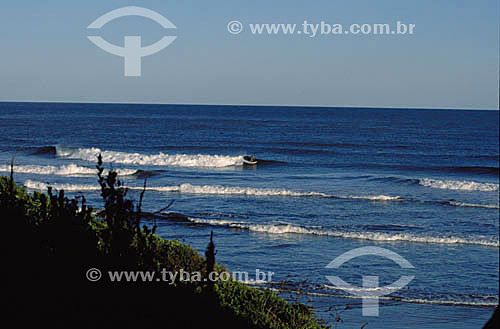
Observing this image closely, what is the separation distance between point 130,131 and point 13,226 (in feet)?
205

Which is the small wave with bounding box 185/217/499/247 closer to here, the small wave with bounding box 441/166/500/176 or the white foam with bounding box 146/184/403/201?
the white foam with bounding box 146/184/403/201

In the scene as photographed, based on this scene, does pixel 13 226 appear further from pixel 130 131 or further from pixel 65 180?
pixel 130 131

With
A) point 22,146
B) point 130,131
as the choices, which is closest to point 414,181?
point 22,146

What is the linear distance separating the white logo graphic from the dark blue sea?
178 millimetres

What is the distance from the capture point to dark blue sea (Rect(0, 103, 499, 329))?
42.2 feet

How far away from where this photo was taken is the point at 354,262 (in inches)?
605

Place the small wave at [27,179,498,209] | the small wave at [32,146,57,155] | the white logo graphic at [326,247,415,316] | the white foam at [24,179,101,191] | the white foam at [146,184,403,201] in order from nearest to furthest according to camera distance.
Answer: the white logo graphic at [326,247,415,316]
the small wave at [27,179,498,209]
the white foam at [146,184,403,201]
the white foam at [24,179,101,191]
the small wave at [32,146,57,155]

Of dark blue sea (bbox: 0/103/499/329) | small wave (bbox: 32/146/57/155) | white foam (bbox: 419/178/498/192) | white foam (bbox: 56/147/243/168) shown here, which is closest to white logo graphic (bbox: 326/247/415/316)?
dark blue sea (bbox: 0/103/499/329)

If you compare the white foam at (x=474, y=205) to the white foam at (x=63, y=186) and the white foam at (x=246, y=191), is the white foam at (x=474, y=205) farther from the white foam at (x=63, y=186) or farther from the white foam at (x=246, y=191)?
the white foam at (x=63, y=186)

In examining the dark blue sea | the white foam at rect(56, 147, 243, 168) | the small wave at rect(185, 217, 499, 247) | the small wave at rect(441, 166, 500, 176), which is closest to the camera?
the dark blue sea

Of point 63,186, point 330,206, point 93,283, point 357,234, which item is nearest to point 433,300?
point 357,234

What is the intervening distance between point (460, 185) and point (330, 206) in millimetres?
9930

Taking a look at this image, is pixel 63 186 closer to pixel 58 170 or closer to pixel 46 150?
pixel 58 170

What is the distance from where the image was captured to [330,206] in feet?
78.2
